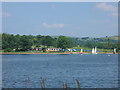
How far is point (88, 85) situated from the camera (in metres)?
48.6

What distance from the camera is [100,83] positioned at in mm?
51438

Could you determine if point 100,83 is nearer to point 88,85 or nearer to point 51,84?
point 88,85

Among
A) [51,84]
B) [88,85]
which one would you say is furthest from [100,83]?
[51,84]

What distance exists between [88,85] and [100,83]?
342 centimetres

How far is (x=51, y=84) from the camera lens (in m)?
49.4

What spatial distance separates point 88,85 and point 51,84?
5.08 m

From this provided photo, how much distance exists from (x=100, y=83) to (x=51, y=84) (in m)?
7.25
